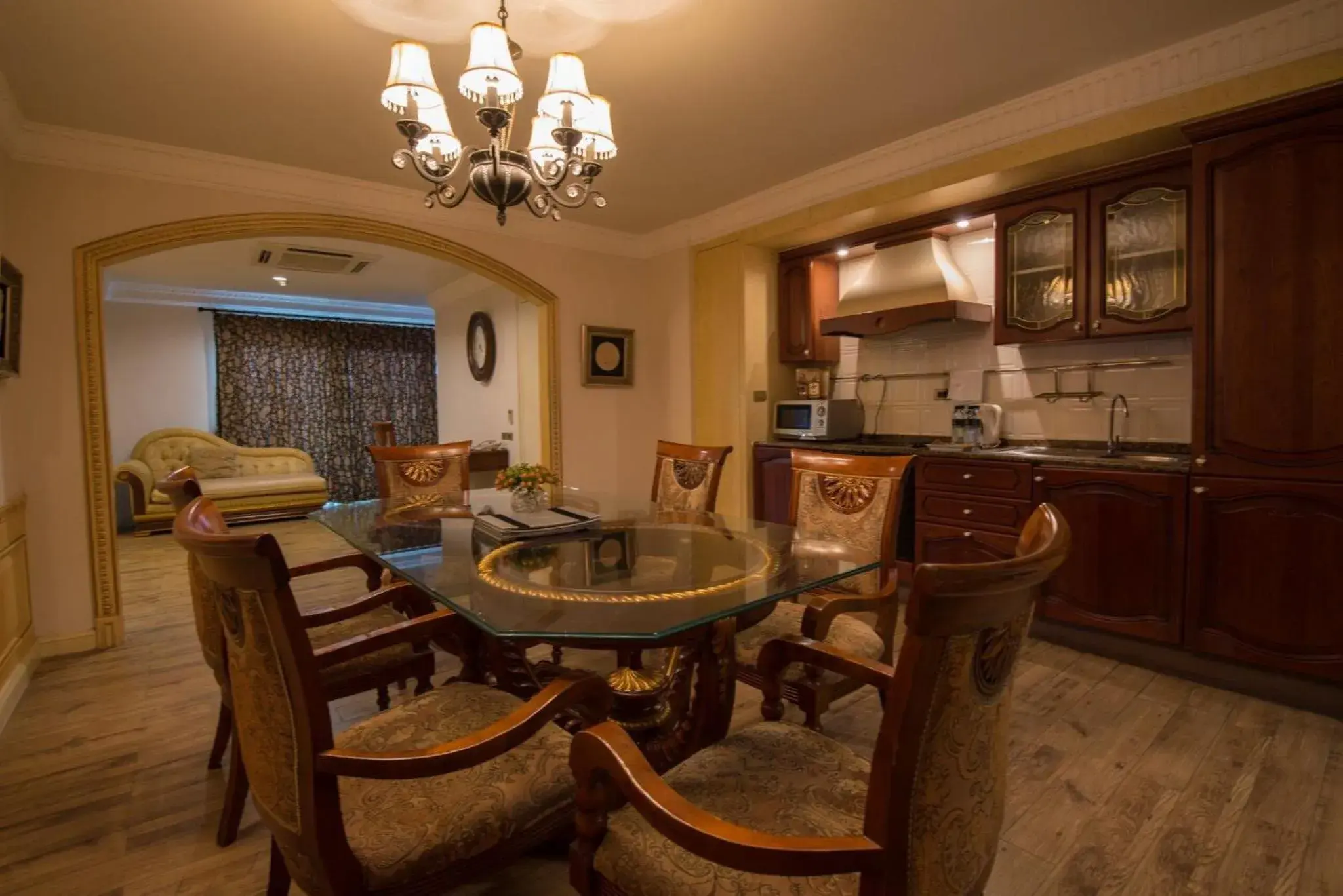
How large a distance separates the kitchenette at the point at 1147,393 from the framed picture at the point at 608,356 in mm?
1334

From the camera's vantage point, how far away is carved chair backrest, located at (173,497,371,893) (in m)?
0.91

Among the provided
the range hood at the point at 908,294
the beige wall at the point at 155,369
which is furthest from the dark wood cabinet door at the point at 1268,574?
the beige wall at the point at 155,369

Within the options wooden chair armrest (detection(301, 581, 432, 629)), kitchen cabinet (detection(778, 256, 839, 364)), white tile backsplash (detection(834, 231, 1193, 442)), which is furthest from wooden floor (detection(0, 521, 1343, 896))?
kitchen cabinet (detection(778, 256, 839, 364))

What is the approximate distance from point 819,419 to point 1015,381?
3.66 ft

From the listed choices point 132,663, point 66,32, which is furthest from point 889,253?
point 132,663

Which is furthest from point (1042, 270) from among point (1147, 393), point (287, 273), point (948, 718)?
point (287, 273)

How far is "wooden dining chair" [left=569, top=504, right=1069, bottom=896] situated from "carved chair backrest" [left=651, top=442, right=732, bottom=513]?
1.65 metres

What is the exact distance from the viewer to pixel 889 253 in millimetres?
3865

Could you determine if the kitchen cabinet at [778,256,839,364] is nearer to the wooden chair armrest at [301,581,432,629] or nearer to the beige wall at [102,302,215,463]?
the wooden chair armrest at [301,581,432,629]

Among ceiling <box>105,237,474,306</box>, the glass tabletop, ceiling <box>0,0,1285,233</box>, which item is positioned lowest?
the glass tabletop

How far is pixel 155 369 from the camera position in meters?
7.04

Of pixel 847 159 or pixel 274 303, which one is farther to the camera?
pixel 274 303

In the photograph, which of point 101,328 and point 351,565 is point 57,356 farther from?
point 351,565

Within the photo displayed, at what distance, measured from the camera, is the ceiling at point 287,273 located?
16.9ft
